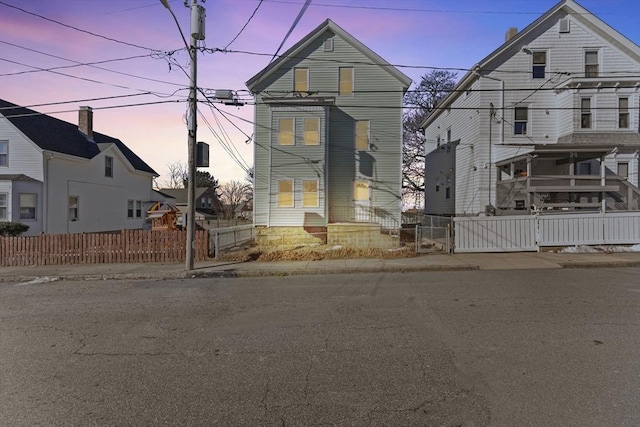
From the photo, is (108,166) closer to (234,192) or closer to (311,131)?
(311,131)

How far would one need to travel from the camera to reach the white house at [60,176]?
20.5 m

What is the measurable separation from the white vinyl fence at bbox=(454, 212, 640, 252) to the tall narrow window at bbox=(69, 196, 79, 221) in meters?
22.4

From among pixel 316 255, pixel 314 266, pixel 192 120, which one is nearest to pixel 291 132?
pixel 192 120

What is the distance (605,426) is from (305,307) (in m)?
4.93

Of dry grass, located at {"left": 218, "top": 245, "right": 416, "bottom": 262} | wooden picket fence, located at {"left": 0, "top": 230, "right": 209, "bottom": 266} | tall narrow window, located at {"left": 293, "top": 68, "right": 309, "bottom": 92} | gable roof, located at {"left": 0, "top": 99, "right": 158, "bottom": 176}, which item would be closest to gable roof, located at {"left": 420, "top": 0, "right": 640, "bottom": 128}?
tall narrow window, located at {"left": 293, "top": 68, "right": 309, "bottom": 92}

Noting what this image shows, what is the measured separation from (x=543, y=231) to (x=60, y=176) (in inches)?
991

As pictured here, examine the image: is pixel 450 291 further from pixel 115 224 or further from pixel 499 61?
pixel 115 224

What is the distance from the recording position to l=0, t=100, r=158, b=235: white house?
67.2 feet

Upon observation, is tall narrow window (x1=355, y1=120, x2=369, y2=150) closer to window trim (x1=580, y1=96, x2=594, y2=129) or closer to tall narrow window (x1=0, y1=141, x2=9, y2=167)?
window trim (x1=580, y1=96, x2=594, y2=129)

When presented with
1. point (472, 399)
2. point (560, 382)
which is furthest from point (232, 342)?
point (560, 382)

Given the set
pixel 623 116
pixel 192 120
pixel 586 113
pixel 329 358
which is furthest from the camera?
pixel 623 116

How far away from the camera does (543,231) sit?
46.6 feet

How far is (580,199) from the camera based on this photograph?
53.3 ft

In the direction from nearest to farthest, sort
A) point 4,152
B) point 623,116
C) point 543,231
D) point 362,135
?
point 543,231, point 623,116, point 362,135, point 4,152
